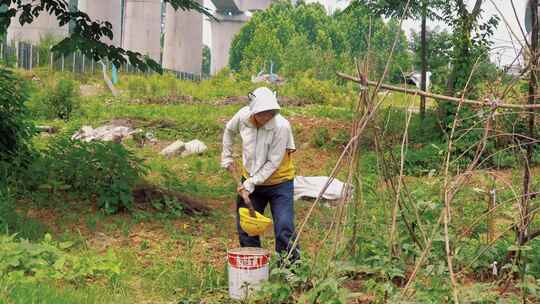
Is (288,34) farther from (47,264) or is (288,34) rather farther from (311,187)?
(47,264)

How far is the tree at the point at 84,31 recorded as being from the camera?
788 cm

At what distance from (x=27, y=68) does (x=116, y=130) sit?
49.2 feet

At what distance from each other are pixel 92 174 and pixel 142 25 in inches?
1319

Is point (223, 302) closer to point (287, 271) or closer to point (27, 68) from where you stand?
Answer: point (287, 271)

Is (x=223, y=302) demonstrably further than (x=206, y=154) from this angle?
No

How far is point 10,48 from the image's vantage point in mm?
26016

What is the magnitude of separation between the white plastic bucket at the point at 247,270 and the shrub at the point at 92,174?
2.98 m

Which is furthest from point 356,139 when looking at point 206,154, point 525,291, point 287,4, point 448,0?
point 287,4

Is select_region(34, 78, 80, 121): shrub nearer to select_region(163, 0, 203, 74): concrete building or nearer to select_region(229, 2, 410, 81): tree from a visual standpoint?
Result: select_region(163, 0, 203, 74): concrete building

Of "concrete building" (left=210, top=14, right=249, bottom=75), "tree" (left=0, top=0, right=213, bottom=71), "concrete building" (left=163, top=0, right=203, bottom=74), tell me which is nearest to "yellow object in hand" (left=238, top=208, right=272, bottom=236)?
"tree" (left=0, top=0, right=213, bottom=71)

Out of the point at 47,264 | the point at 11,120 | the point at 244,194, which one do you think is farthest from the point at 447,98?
the point at 11,120

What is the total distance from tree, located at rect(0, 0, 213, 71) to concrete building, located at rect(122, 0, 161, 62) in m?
32.5

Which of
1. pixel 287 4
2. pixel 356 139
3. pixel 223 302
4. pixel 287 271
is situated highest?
pixel 287 4

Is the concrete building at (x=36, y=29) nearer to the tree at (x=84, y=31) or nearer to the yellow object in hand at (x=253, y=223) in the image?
the tree at (x=84, y=31)
